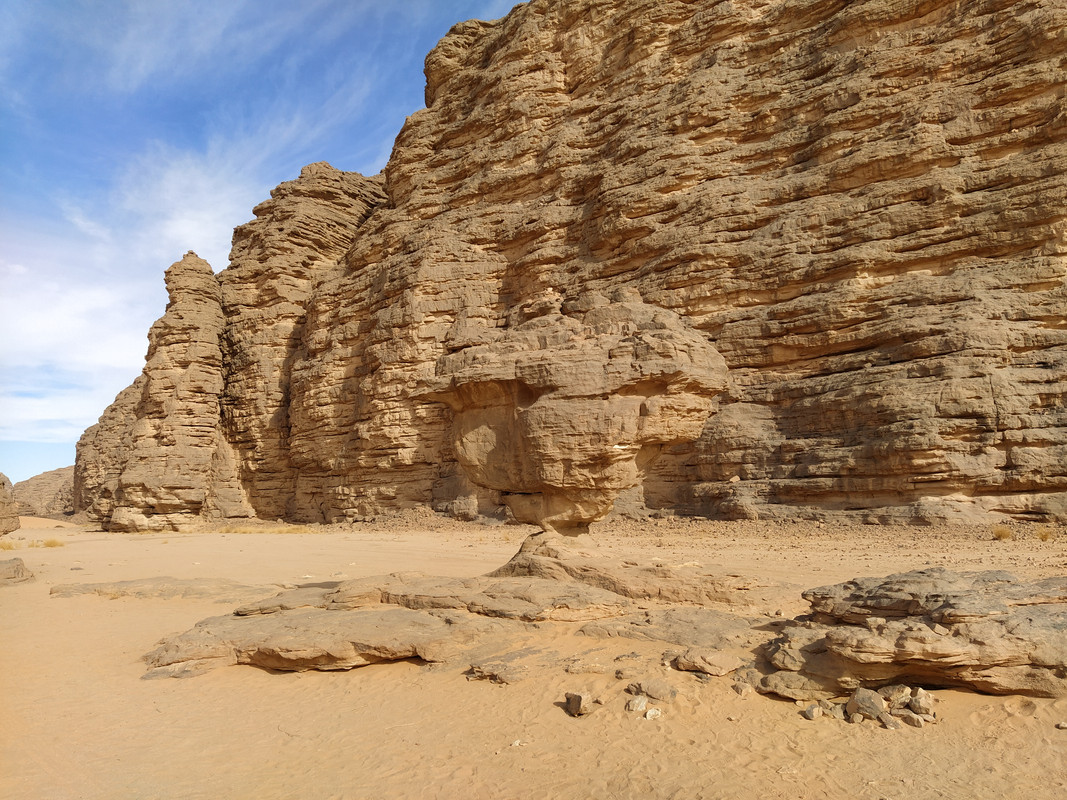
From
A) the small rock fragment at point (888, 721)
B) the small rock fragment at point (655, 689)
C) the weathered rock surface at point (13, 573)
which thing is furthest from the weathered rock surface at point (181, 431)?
the small rock fragment at point (888, 721)

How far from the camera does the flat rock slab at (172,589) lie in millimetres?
9953

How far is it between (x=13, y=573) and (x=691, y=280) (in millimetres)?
17785

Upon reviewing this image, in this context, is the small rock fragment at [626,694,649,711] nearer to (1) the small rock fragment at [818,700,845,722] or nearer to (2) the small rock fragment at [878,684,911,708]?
(1) the small rock fragment at [818,700,845,722]

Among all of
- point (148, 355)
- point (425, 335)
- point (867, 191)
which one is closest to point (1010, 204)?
point (867, 191)

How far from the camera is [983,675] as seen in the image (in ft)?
14.2

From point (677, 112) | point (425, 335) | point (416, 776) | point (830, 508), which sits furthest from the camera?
point (425, 335)

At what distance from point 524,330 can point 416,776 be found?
23.1 feet

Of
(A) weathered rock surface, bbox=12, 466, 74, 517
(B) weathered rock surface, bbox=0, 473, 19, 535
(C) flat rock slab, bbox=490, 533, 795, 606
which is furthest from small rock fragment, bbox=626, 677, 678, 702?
(A) weathered rock surface, bbox=12, 466, 74, 517

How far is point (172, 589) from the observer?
10.2 m

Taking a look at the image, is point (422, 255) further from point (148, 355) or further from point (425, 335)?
point (148, 355)

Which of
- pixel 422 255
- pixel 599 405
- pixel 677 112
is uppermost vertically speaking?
pixel 677 112

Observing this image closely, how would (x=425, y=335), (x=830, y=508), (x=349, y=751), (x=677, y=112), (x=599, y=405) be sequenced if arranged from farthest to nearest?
(x=425, y=335), (x=677, y=112), (x=830, y=508), (x=599, y=405), (x=349, y=751)

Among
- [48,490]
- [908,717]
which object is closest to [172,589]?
[908,717]

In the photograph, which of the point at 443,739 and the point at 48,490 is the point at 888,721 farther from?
the point at 48,490
